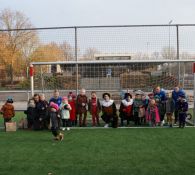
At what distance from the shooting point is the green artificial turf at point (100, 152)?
742 cm

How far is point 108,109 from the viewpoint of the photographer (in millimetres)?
14203

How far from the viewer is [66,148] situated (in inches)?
381

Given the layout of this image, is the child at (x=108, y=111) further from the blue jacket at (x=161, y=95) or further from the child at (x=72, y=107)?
the blue jacket at (x=161, y=95)

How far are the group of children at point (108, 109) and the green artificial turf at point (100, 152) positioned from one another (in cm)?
96

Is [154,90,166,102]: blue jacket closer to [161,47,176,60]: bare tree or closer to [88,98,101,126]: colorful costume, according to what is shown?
[161,47,176,60]: bare tree

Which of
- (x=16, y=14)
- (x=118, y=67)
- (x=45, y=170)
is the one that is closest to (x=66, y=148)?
(x=45, y=170)

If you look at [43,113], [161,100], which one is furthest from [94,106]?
[161,100]

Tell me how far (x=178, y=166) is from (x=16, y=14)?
3508 centimetres

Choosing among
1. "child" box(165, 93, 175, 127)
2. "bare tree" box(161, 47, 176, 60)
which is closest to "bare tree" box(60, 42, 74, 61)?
"bare tree" box(161, 47, 176, 60)

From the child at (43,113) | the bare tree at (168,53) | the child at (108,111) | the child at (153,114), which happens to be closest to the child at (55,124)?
the child at (43,113)

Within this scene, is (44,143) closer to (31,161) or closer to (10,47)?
(31,161)

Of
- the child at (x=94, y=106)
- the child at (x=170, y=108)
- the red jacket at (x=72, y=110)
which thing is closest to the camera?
the child at (x=170, y=108)

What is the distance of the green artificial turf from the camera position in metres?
7.42

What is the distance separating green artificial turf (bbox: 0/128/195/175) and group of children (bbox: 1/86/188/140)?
96 centimetres
